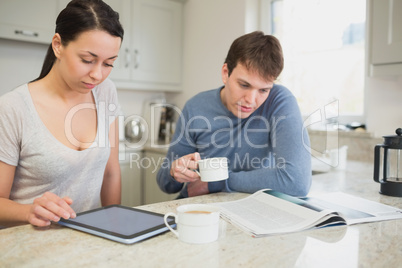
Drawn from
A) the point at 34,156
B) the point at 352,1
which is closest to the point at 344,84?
the point at 352,1

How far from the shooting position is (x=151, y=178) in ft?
9.55

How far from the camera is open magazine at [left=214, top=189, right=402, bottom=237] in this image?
36.0 inches

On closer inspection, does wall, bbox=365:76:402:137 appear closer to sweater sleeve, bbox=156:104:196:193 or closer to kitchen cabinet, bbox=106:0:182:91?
sweater sleeve, bbox=156:104:196:193

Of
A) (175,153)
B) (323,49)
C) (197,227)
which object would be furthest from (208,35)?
(197,227)

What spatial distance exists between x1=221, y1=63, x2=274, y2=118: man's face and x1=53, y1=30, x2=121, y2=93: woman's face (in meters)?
0.47

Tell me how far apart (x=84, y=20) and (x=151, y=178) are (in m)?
1.94

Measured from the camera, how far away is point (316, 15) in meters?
2.68

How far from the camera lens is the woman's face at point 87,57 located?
3.67 ft

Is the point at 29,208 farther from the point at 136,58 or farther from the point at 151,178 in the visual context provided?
the point at 136,58

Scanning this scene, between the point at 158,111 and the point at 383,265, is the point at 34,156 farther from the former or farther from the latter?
the point at 158,111

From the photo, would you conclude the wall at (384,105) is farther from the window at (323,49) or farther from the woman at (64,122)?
the woman at (64,122)

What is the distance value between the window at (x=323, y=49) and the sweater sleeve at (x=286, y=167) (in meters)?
1.29

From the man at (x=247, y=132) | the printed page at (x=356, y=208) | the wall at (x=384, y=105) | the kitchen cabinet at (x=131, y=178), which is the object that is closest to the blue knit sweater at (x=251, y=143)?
the man at (x=247, y=132)

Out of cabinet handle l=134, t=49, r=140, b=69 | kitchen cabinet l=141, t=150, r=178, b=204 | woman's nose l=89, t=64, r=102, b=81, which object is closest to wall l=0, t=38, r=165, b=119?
cabinet handle l=134, t=49, r=140, b=69
